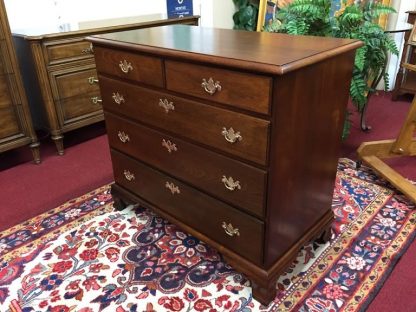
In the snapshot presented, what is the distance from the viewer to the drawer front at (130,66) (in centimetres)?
145

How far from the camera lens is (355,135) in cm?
294

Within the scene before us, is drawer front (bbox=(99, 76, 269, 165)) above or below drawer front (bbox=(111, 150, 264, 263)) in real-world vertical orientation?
above

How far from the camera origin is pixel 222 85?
1.23m

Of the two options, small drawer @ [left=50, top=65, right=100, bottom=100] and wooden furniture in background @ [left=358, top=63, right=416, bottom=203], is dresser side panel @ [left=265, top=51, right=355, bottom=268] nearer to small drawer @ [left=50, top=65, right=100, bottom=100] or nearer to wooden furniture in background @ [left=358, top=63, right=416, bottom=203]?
wooden furniture in background @ [left=358, top=63, right=416, bottom=203]

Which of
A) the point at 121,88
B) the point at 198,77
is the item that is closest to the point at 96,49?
the point at 121,88

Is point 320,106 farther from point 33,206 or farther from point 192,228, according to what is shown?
point 33,206

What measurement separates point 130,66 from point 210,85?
469 millimetres

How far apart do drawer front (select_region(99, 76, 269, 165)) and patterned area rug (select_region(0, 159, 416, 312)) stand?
2.02 ft

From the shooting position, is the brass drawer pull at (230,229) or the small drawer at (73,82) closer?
the brass drawer pull at (230,229)

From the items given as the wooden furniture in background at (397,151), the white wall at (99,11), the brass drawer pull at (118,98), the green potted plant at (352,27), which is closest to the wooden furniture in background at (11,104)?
the white wall at (99,11)

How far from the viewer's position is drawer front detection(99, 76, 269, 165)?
1221 mm

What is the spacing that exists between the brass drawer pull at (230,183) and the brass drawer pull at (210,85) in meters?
0.33

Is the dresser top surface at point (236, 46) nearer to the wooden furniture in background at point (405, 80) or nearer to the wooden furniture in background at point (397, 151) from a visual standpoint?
the wooden furniture in background at point (397, 151)

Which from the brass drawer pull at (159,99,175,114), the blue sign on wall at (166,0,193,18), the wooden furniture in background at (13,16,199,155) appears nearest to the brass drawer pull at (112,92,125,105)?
the brass drawer pull at (159,99,175,114)
